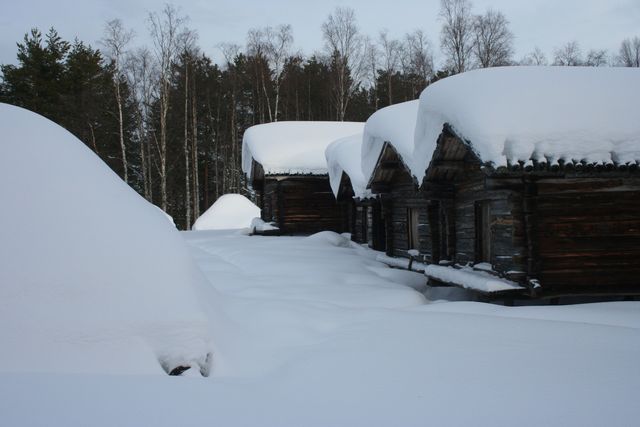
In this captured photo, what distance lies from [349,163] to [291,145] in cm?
589

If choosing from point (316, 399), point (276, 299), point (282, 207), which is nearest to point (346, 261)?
point (276, 299)

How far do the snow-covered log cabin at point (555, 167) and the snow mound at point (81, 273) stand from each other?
518cm

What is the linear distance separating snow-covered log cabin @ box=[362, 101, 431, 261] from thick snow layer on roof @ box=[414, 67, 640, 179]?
8.12ft

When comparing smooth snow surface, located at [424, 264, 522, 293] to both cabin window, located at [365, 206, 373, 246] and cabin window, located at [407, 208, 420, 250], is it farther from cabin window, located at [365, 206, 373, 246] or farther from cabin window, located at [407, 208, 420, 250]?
cabin window, located at [365, 206, 373, 246]

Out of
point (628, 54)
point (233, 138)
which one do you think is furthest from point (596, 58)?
point (233, 138)

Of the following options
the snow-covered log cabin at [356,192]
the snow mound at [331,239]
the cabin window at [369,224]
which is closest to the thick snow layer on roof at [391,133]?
the snow-covered log cabin at [356,192]

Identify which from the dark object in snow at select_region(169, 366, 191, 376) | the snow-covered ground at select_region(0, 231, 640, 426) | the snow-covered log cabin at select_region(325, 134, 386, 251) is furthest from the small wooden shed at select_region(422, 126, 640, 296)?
the snow-covered log cabin at select_region(325, 134, 386, 251)

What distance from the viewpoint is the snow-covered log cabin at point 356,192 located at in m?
15.4

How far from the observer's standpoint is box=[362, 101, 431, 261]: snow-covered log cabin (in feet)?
37.7

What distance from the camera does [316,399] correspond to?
3.70 m

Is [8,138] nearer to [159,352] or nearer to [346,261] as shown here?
[159,352]

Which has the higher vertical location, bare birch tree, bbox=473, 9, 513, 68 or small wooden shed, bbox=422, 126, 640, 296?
bare birch tree, bbox=473, 9, 513, 68

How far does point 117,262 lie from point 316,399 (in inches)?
84.7

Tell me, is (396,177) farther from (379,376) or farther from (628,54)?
(628,54)
